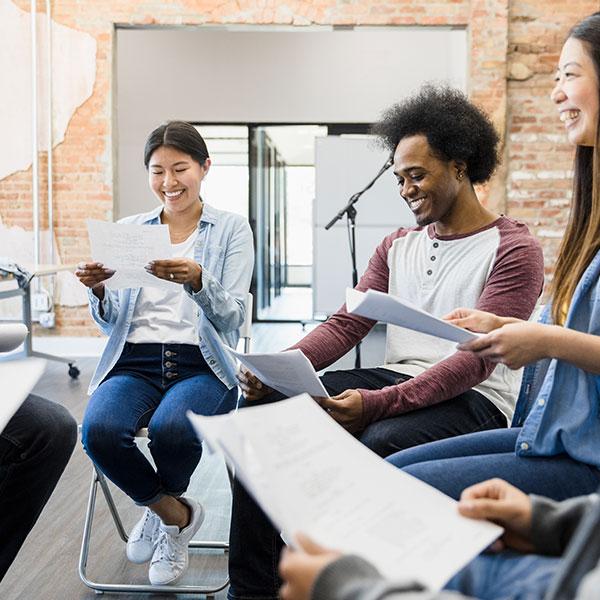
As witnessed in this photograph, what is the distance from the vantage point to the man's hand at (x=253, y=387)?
1.86m

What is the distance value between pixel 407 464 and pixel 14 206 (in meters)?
5.02

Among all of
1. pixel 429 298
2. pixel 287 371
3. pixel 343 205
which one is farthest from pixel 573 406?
pixel 343 205

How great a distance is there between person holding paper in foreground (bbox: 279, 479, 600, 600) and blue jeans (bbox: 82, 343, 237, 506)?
45.5 inches

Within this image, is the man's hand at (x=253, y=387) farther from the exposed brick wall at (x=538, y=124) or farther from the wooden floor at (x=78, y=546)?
the exposed brick wall at (x=538, y=124)

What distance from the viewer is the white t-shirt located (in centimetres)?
227

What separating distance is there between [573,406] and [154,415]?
43.6 inches

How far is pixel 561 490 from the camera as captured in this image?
51.0 inches

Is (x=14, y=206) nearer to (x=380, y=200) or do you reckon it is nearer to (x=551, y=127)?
(x=380, y=200)

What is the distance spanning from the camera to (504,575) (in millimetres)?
943

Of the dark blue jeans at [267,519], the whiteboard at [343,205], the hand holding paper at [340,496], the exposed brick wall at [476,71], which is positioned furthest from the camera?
the whiteboard at [343,205]

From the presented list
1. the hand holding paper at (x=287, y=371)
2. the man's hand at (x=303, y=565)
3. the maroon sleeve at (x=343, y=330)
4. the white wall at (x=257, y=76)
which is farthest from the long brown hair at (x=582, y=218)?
the white wall at (x=257, y=76)

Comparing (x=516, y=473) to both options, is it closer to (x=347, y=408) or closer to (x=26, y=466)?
(x=347, y=408)

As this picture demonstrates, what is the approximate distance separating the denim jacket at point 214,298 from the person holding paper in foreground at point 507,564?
4.19ft

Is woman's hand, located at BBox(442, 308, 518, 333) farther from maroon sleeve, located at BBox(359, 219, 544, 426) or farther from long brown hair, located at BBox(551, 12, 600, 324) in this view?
maroon sleeve, located at BBox(359, 219, 544, 426)
